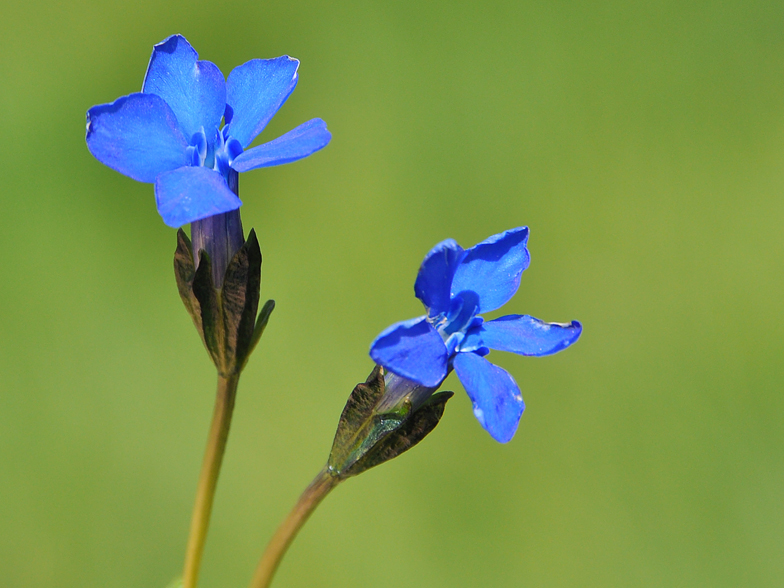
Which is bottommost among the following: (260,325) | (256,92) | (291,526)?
(291,526)

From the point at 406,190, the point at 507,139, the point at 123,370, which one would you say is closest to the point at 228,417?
the point at 123,370

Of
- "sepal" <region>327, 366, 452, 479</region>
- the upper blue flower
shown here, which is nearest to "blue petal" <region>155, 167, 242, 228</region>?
the upper blue flower

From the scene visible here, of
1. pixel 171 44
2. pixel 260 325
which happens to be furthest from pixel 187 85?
pixel 260 325

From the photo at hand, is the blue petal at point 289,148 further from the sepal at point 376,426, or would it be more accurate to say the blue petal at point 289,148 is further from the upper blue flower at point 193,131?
the sepal at point 376,426

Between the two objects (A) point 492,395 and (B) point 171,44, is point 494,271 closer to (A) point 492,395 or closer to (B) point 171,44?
(A) point 492,395

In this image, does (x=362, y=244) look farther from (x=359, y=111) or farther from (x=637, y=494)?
(x=637, y=494)

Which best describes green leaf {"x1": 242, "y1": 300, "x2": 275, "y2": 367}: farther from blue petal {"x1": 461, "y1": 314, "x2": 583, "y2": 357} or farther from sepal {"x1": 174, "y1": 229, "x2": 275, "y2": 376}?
blue petal {"x1": 461, "y1": 314, "x2": 583, "y2": 357}

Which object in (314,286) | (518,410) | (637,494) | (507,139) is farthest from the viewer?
(507,139)
